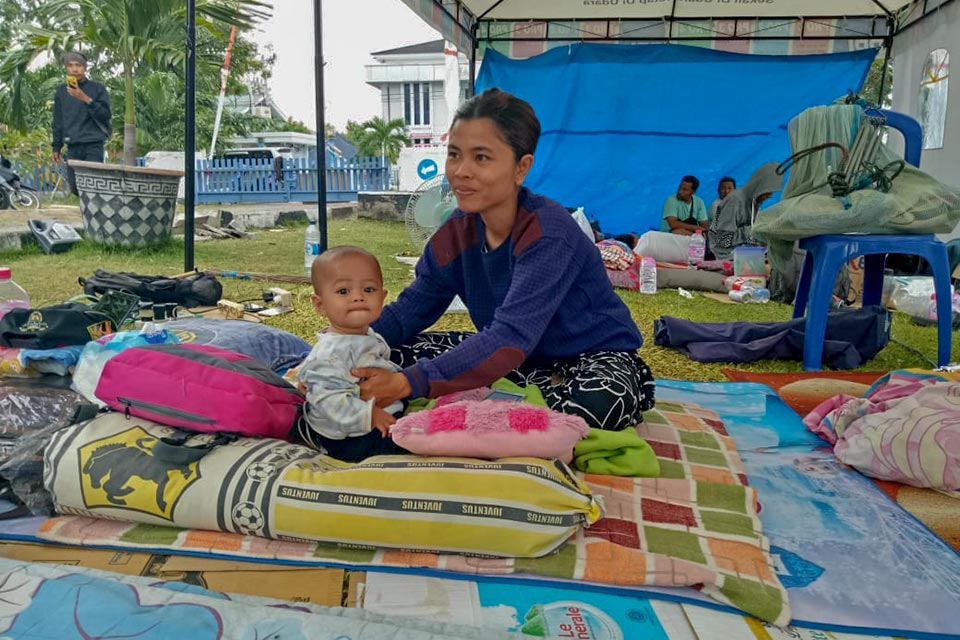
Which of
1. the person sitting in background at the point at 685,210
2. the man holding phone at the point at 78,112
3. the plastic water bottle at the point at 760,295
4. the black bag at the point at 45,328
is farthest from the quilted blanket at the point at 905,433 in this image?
the man holding phone at the point at 78,112

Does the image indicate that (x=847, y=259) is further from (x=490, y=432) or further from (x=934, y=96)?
(x=934, y=96)

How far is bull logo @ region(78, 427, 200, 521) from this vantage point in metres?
1.57

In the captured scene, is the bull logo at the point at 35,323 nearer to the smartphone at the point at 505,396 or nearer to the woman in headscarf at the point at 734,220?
the smartphone at the point at 505,396

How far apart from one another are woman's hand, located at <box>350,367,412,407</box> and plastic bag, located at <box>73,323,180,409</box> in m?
0.98

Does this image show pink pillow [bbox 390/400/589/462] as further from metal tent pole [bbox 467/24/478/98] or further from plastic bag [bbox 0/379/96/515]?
metal tent pole [bbox 467/24/478/98]

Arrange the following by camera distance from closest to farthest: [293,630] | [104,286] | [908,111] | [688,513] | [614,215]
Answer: [293,630]
[688,513]
[104,286]
[908,111]
[614,215]

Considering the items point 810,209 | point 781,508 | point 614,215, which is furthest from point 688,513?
point 614,215

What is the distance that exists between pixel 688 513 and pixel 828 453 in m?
0.83

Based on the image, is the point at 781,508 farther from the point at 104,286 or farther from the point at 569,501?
the point at 104,286

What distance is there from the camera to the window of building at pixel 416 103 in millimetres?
32375

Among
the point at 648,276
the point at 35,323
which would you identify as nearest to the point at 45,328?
the point at 35,323

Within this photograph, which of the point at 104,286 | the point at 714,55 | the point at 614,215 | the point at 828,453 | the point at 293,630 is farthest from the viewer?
the point at 614,215

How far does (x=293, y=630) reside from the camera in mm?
1178

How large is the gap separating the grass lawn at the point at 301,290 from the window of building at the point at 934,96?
275 cm
